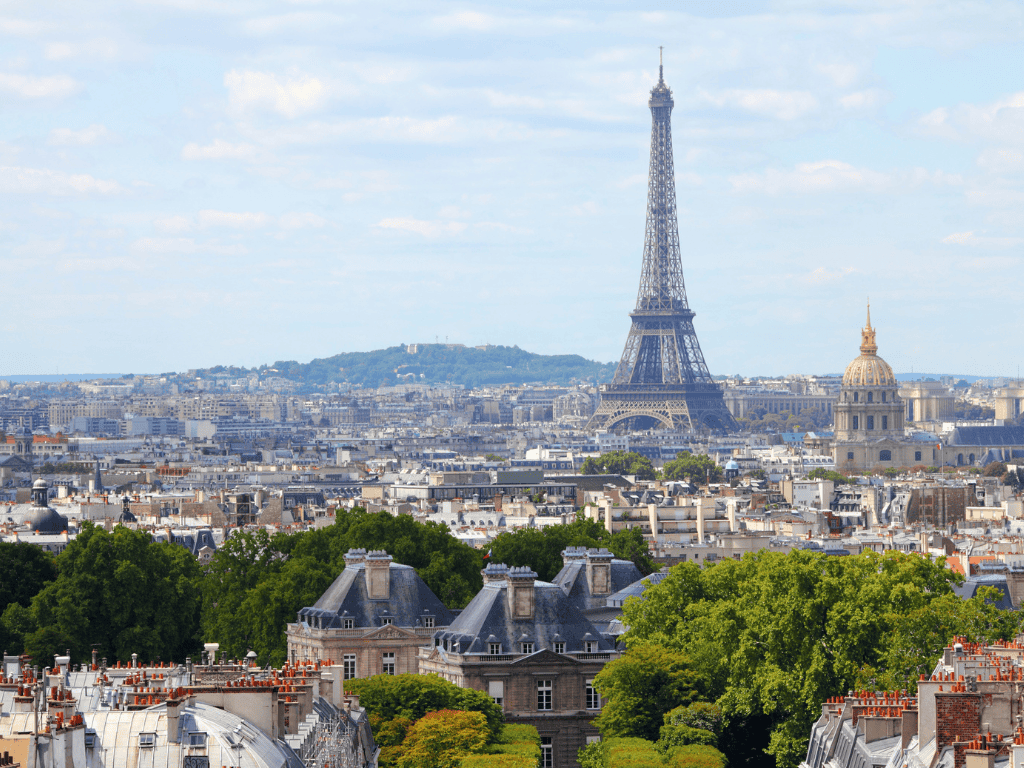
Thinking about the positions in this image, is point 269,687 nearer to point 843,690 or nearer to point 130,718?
point 130,718

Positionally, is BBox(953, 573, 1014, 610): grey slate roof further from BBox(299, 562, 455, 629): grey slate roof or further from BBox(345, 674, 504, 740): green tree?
BBox(345, 674, 504, 740): green tree

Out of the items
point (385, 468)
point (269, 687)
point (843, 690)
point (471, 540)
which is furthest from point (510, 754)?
point (385, 468)

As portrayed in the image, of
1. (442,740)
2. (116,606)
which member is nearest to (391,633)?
(116,606)

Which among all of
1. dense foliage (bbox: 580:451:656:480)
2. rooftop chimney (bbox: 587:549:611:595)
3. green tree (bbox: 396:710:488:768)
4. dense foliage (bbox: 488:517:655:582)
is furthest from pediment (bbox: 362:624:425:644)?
dense foliage (bbox: 580:451:656:480)

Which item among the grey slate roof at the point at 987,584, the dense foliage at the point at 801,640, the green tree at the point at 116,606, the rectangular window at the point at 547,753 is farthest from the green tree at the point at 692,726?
the grey slate roof at the point at 987,584

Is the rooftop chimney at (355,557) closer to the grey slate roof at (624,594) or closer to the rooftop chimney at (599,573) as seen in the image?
the rooftop chimney at (599,573)

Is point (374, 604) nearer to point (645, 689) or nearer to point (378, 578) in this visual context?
point (378, 578)
